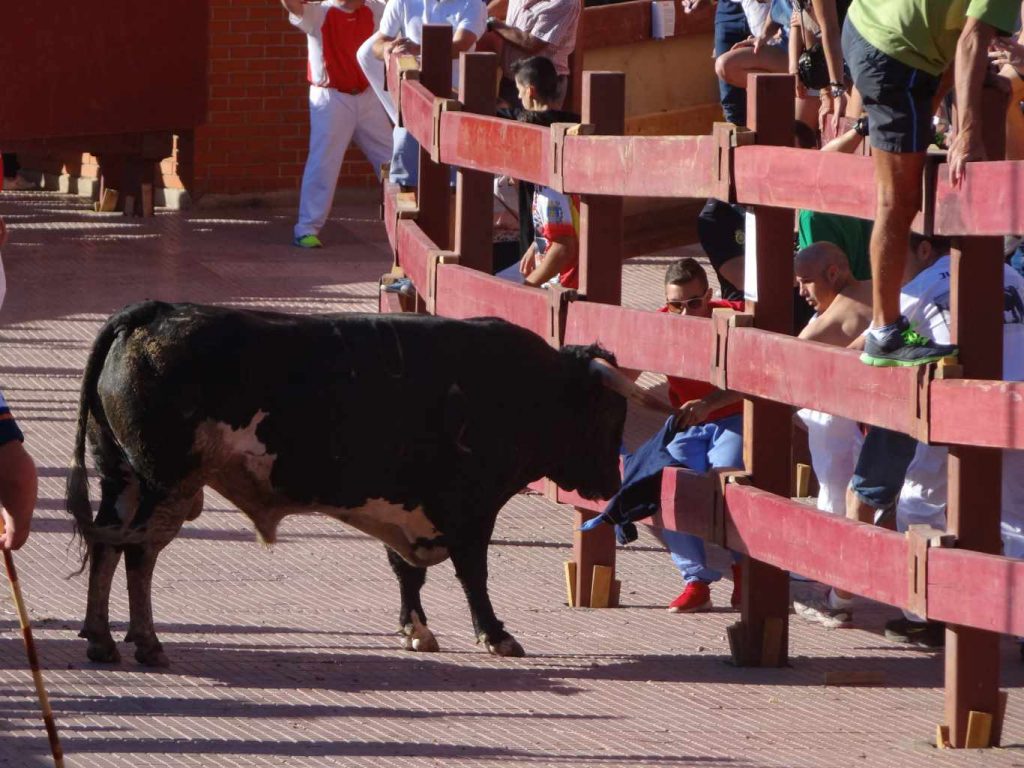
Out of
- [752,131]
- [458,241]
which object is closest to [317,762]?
[752,131]

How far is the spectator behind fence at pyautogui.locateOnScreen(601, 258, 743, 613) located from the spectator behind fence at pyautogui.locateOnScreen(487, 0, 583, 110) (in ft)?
Answer: 14.7

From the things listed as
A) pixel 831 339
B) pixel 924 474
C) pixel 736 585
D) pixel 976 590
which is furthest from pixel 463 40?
pixel 976 590

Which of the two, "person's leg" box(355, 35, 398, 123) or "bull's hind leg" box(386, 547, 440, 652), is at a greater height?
"person's leg" box(355, 35, 398, 123)

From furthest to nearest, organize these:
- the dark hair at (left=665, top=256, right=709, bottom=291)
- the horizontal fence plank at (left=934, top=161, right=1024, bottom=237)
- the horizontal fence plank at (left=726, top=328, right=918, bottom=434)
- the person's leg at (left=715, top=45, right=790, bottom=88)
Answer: the person's leg at (left=715, top=45, right=790, bottom=88), the dark hair at (left=665, top=256, right=709, bottom=291), the horizontal fence plank at (left=726, top=328, right=918, bottom=434), the horizontal fence plank at (left=934, top=161, right=1024, bottom=237)

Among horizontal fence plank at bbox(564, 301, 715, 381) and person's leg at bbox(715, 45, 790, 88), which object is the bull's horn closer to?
horizontal fence plank at bbox(564, 301, 715, 381)

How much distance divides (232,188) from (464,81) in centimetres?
806

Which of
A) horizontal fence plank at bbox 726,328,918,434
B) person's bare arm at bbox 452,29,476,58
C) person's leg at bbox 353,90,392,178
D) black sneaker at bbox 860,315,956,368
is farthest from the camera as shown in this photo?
person's leg at bbox 353,90,392,178

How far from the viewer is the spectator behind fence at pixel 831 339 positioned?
6906 mm

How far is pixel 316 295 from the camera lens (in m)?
12.5

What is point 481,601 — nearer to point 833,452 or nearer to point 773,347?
point 773,347

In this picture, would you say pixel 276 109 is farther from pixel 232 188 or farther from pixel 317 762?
pixel 317 762

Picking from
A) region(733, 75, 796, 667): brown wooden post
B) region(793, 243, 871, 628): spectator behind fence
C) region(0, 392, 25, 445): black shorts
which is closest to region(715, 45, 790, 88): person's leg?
region(793, 243, 871, 628): spectator behind fence

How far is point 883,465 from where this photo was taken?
23.2 ft

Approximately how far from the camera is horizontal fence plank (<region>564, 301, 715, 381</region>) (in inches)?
267
